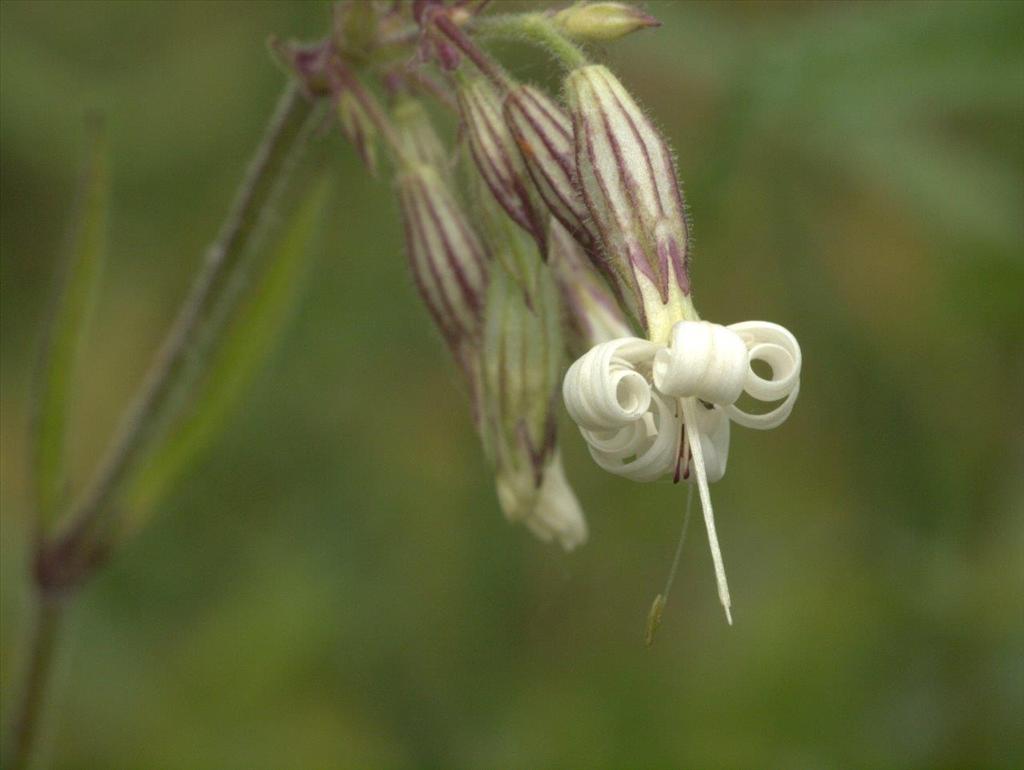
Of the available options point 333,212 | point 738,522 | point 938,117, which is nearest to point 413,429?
point 333,212

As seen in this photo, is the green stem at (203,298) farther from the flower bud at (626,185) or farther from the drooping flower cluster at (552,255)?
the flower bud at (626,185)

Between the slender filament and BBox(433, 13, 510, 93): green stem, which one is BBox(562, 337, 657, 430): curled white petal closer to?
the slender filament

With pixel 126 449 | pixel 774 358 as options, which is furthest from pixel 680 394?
pixel 126 449

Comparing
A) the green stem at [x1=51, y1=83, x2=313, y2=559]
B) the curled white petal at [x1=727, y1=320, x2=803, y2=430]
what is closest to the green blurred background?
the green stem at [x1=51, y1=83, x2=313, y2=559]

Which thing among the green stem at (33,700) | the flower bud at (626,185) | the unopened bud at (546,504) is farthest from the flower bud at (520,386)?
the green stem at (33,700)

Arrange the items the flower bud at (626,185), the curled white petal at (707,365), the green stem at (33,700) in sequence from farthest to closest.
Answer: the green stem at (33,700) < the flower bud at (626,185) < the curled white petal at (707,365)

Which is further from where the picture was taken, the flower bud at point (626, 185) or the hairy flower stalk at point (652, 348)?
the flower bud at point (626, 185)
